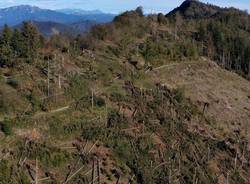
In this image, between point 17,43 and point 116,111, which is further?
point 17,43

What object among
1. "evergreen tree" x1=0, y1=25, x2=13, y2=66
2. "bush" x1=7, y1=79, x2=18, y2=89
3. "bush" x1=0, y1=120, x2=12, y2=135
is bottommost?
"bush" x1=0, y1=120, x2=12, y2=135

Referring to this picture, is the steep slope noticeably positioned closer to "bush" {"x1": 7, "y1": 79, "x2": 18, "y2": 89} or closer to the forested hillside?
the forested hillside

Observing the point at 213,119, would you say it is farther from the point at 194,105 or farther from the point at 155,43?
the point at 155,43

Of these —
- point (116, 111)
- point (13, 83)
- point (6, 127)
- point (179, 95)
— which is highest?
point (13, 83)

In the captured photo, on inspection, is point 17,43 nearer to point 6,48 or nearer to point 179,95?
point 6,48

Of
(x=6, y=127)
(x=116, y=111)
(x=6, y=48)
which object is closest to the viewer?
(x=6, y=127)

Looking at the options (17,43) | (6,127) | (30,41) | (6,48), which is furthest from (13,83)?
(30,41)

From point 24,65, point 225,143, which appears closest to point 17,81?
point 24,65

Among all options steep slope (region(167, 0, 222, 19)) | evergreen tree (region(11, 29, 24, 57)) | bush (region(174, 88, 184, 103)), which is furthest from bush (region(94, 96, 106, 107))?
steep slope (region(167, 0, 222, 19))
